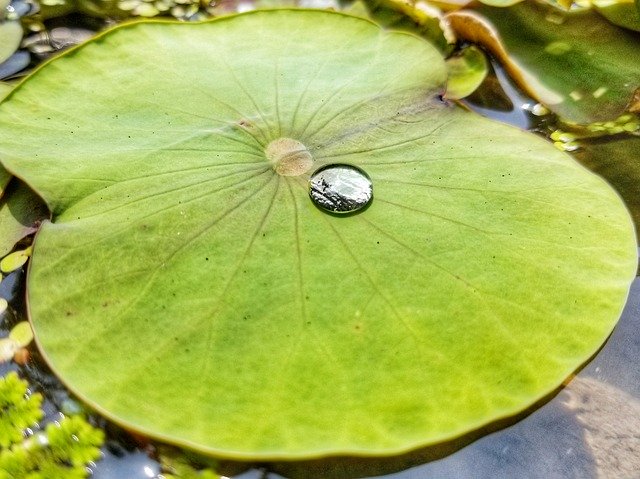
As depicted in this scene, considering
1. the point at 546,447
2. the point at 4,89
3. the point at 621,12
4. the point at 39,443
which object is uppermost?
the point at 621,12

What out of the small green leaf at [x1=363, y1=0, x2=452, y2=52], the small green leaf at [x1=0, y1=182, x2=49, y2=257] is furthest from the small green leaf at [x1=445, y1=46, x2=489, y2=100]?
the small green leaf at [x1=0, y1=182, x2=49, y2=257]

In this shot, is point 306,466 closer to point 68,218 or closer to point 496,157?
point 68,218

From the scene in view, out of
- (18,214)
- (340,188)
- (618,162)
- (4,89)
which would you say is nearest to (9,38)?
(4,89)

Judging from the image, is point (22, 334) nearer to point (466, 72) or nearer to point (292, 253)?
point (292, 253)

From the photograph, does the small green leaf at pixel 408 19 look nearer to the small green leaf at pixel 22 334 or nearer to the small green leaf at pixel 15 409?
the small green leaf at pixel 22 334

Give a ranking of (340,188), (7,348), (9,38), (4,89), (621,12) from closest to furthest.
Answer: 1. (7,348)
2. (340,188)
3. (4,89)
4. (9,38)
5. (621,12)

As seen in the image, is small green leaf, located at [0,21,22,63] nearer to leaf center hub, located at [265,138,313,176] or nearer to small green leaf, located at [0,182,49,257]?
small green leaf, located at [0,182,49,257]
